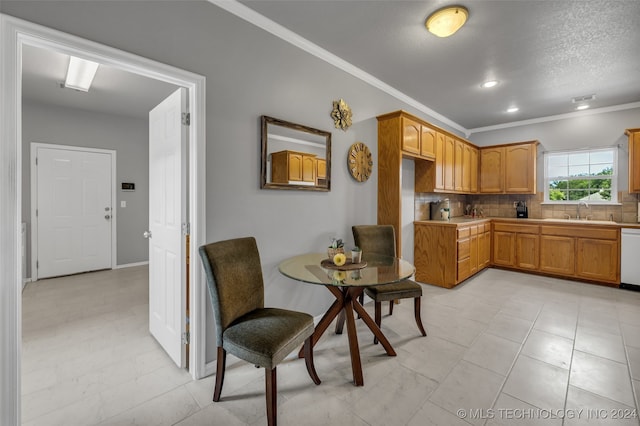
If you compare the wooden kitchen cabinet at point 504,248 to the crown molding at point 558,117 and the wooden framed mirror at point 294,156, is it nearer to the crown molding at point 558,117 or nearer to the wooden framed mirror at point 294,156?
the crown molding at point 558,117

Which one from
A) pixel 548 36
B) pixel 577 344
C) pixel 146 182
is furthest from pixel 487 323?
pixel 146 182

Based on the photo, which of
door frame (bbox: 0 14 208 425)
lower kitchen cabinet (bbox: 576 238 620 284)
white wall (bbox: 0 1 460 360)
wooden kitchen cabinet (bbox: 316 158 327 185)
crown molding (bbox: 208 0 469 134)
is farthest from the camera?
lower kitchen cabinet (bbox: 576 238 620 284)

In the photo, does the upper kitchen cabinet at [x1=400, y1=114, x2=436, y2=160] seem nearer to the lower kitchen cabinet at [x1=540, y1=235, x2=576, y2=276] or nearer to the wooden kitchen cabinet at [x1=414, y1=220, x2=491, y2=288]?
the wooden kitchen cabinet at [x1=414, y1=220, x2=491, y2=288]

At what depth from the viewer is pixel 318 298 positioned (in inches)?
113

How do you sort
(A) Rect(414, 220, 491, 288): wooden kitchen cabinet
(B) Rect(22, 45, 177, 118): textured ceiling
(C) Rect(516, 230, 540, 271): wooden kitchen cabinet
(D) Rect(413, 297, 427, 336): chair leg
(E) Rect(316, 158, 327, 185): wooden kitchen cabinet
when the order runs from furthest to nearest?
1. (C) Rect(516, 230, 540, 271): wooden kitchen cabinet
2. (A) Rect(414, 220, 491, 288): wooden kitchen cabinet
3. (B) Rect(22, 45, 177, 118): textured ceiling
4. (E) Rect(316, 158, 327, 185): wooden kitchen cabinet
5. (D) Rect(413, 297, 427, 336): chair leg

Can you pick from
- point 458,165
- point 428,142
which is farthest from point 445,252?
point 458,165

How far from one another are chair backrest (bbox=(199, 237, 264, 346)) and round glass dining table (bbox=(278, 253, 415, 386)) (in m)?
0.24

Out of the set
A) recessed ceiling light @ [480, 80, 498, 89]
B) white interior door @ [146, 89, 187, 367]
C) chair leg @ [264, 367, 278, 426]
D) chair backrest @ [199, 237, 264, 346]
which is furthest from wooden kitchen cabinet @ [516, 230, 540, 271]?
white interior door @ [146, 89, 187, 367]

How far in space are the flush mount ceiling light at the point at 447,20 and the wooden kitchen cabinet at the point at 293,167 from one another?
56.6 inches

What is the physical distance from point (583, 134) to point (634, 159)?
2.72ft

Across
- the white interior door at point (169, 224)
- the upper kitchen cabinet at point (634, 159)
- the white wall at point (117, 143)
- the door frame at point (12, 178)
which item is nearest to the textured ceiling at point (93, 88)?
the white wall at point (117, 143)

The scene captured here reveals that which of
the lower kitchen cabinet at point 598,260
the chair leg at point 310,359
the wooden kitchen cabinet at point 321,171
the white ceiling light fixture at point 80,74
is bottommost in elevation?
the chair leg at point 310,359

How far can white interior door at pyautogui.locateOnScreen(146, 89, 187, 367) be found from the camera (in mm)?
2035

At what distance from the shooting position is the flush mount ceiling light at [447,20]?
7.02 ft
